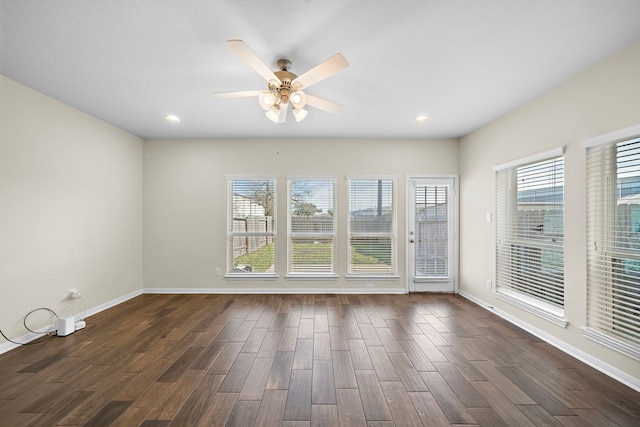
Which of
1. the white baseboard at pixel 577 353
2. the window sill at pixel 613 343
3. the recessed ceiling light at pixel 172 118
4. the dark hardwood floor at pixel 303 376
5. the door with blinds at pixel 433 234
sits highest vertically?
the recessed ceiling light at pixel 172 118

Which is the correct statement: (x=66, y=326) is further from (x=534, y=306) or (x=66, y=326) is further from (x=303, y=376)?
(x=534, y=306)

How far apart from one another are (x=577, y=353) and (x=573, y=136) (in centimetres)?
208

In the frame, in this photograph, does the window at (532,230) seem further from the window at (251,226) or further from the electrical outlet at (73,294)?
the electrical outlet at (73,294)

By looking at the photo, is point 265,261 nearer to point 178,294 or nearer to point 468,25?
point 178,294

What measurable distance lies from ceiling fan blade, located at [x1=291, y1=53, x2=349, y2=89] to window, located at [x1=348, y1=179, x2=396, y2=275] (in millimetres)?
2601

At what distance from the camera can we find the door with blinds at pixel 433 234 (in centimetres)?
467

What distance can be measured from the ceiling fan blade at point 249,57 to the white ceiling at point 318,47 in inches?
9.4

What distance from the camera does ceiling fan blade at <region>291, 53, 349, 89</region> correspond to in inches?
73.2

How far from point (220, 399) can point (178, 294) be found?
10.1 feet

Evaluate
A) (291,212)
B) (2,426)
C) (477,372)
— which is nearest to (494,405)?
(477,372)

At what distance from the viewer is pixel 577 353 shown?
256cm

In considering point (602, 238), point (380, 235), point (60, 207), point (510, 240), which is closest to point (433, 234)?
point (380, 235)

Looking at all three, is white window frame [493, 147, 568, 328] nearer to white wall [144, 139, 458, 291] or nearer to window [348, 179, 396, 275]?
white wall [144, 139, 458, 291]

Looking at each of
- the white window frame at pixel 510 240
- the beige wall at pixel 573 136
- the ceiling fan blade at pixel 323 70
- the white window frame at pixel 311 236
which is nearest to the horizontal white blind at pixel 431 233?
the beige wall at pixel 573 136
